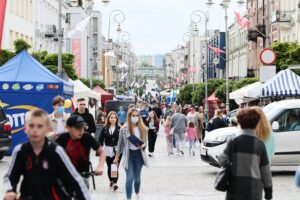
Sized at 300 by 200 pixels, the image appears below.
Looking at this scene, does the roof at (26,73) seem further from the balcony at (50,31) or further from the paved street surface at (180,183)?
the balcony at (50,31)

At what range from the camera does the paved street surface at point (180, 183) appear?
571 inches

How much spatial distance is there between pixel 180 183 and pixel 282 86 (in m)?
9.67

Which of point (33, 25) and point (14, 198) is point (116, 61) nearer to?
point (33, 25)

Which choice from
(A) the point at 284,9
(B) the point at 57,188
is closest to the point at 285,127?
(B) the point at 57,188

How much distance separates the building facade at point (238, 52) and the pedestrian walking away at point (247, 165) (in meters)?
69.1

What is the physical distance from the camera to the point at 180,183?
16.9 m

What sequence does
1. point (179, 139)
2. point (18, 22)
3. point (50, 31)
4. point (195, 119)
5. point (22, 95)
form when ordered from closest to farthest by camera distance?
point (22, 95) → point (179, 139) → point (195, 119) → point (18, 22) → point (50, 31)

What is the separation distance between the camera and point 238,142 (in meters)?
8.17

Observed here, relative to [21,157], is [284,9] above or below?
above

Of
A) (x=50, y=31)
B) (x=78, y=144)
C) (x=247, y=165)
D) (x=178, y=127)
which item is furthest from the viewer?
(x=50, y=31)

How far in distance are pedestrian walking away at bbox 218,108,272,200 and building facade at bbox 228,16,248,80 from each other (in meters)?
69.1

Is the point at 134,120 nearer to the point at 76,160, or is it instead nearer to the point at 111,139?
the point at 111,139

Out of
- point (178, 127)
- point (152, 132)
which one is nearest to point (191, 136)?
point (178, 127)

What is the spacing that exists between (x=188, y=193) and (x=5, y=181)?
8.34m
